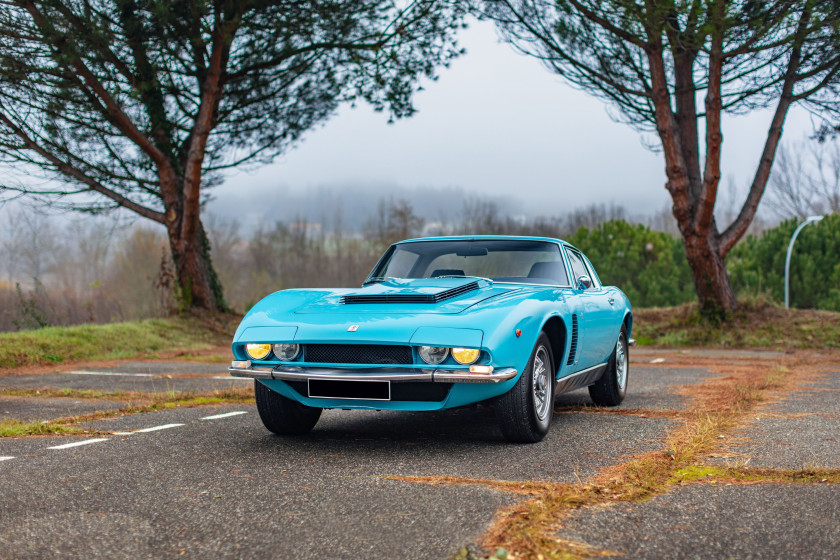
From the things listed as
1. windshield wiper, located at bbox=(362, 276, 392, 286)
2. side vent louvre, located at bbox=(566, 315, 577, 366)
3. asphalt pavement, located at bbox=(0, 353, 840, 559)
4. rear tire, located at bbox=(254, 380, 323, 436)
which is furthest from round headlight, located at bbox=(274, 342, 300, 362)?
side vent louvre, located at bbox=(566, 315, 577, 366)

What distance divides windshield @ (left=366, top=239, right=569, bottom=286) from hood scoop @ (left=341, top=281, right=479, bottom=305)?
1.02 meters

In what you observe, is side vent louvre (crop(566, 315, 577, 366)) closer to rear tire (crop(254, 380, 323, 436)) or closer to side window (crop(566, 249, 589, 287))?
side window (crop(566, 249, 589, 287))

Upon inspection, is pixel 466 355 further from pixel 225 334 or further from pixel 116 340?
pixel 225 334

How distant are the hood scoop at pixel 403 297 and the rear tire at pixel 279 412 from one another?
77 cm

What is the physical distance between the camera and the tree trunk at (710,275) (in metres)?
16.5

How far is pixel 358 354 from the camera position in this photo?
15.9ft

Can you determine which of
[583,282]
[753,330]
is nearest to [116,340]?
[583,282]

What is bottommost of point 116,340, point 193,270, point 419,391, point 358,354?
point 116,340

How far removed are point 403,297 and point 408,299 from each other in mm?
49

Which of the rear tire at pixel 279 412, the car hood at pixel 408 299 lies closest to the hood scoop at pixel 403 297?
the car hood at pixel 408 299

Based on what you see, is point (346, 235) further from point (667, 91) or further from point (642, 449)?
point (642, 449)

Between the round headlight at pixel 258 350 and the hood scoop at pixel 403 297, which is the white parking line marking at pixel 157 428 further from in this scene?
the hood scoop at pixel 403 297

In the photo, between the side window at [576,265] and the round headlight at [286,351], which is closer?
the round headlight at [286,351]

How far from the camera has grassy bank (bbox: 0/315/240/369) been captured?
1295 cm
